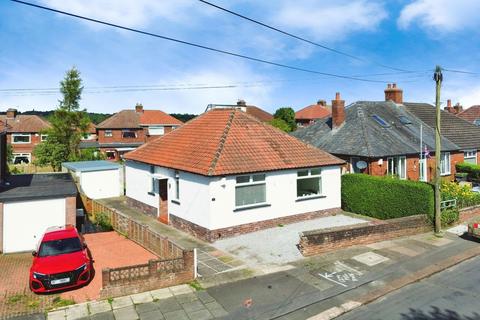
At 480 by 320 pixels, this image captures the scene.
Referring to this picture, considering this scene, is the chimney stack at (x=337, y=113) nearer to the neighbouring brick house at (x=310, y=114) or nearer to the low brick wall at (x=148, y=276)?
the low brick wall at (x=148, y=276)

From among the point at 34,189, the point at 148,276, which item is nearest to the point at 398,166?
the point at 148,276

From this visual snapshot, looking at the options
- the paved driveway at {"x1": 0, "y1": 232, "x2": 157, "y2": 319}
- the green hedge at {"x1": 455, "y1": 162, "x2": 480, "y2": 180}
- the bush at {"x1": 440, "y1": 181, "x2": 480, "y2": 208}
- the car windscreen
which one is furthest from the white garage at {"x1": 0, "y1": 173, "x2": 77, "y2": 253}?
the green hedge at {"x1": 455, "y1": 162, "x2": 480, "y2": 180}

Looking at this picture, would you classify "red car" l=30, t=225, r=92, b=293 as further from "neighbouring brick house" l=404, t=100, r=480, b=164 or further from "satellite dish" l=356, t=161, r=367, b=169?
"neighbouring brick house" l=404, t=100, r=480, b=164

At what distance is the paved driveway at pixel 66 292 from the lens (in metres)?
10.9

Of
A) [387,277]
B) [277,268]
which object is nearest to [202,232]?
[277,268]

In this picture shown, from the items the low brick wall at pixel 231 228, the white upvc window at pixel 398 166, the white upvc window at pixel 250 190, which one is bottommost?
the low brick wall at pixel 231 228

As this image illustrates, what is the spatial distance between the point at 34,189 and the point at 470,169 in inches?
1126

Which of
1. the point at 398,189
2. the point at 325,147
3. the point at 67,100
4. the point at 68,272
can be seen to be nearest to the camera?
the point at 68,272

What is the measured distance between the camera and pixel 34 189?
60.7ft

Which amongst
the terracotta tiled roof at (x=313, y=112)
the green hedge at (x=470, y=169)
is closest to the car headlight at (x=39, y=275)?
the green hedge at (x=470, y=169)

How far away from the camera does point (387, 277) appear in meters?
13.0

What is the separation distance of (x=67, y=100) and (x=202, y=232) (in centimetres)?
2837

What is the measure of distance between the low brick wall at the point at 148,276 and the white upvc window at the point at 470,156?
2709 cm

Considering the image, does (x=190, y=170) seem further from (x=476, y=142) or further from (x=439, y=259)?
(x=476, y=142)
